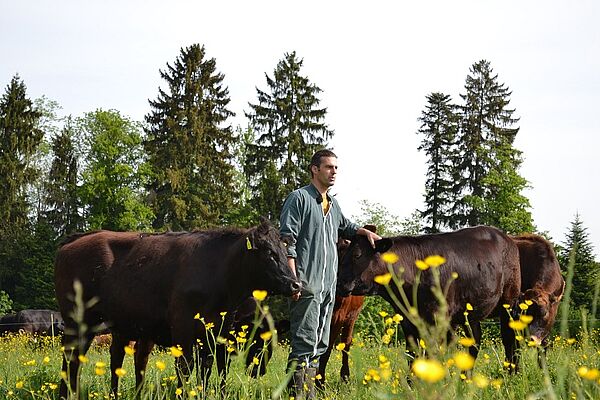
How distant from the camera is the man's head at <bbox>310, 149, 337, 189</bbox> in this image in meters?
7.02

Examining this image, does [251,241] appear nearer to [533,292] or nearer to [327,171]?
[327,171]

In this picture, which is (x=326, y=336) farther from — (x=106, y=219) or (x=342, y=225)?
Answer: (x=106, y=219)

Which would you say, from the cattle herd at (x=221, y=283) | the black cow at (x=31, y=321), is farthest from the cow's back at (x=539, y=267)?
the black cow at (x=31, y=321)

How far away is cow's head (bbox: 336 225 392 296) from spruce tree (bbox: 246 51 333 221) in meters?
27.8

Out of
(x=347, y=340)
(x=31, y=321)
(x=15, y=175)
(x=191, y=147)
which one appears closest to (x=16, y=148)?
(x=15, y=175)

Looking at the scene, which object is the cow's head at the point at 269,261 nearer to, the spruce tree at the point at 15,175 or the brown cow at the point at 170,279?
the brown cow at the point at 170,279

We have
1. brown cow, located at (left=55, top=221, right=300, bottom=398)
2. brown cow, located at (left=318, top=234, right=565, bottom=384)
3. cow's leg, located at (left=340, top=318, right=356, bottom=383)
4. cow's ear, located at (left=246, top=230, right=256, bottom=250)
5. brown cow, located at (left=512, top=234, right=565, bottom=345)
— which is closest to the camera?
cow's ear, located at (left=246, top=230, right=256, bottom=250)

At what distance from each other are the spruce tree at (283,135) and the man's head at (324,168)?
29325mm

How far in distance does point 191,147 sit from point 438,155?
15256 mm

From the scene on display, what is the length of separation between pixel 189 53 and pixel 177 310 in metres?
39.0

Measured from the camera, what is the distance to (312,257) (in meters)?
6.97

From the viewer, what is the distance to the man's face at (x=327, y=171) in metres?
7.02

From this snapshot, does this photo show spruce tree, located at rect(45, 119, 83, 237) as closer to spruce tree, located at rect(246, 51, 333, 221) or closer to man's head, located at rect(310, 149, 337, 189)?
spruce tree, located at rect(246, 51, 333, 221)

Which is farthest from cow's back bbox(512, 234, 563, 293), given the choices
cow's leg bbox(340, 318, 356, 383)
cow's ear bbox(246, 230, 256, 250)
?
cow's ear bbox(246, 230, 256, 250)
